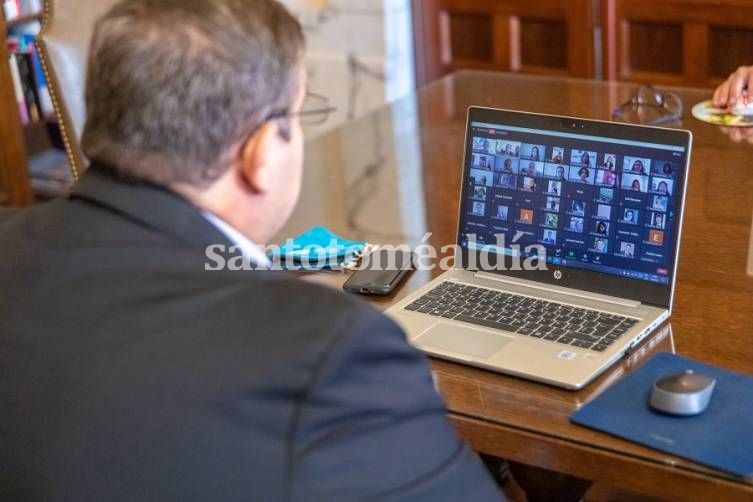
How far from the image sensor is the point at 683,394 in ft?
4.05

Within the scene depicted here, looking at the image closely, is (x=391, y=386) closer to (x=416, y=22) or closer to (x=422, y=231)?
(x=422, y=231)

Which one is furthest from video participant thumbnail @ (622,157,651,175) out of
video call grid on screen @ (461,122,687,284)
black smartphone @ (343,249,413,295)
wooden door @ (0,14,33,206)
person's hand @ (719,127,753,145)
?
wooden door @ (0,14,33,206)

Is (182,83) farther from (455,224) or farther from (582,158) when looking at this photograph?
(455,224)

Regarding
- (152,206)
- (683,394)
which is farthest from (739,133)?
(152,206)

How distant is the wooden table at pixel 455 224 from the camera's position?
123 centimetres

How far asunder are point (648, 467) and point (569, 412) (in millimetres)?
122

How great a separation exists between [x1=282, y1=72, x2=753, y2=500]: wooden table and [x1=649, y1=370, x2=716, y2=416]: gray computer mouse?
71 mm

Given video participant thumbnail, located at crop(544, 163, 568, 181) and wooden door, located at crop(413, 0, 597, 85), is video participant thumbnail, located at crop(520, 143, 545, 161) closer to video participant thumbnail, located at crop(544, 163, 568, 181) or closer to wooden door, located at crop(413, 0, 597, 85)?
video participant thumbnail, located at crop(544, 163, 568, 181)

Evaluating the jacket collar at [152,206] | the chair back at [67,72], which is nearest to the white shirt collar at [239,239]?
the jacket collar at [152,206]

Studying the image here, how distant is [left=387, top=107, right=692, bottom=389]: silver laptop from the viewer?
56.0 inches

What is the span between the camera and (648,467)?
1191mm

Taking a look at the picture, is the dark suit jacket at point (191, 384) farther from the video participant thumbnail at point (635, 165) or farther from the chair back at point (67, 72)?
the chair back at point (67, 72)

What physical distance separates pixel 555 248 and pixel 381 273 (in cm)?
27

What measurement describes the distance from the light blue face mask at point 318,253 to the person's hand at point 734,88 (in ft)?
2.80
